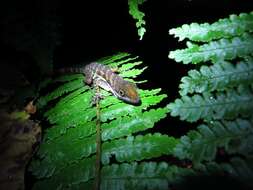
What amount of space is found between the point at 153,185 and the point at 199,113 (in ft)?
1.76

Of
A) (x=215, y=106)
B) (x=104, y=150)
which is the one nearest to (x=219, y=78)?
Answer: (x=215, y=106)

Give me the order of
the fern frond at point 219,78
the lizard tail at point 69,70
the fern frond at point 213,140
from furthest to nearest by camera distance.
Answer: the lizard tail at point 69,70 < the fern frond at point 219,78 < the fern frond at point 213,140

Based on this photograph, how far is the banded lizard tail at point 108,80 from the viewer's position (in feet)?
12.5

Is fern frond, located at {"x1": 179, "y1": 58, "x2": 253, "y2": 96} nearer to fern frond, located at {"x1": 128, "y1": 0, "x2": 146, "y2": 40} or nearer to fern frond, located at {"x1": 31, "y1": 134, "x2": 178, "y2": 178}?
fern frond, located at {"x1": 31, "y1": 134, "x2": 178, "y2": 178}

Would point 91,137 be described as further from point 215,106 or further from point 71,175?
point 215,106

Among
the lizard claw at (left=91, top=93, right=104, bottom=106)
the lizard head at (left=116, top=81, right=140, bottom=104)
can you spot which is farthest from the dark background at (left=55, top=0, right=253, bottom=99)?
the lizard claw at (left=91, top=93, right=104, bottom=106)

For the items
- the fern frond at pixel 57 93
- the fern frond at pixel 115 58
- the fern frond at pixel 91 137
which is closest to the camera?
the fern frond at pixel 91 137

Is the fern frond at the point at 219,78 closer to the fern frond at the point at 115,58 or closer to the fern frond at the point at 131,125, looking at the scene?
the fern frond at the point at 131,125

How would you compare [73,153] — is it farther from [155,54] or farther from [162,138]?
[155,54]

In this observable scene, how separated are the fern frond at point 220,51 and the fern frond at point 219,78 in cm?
9

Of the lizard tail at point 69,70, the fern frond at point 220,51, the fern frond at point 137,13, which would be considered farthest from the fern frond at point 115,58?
the fern frond at point 220,51

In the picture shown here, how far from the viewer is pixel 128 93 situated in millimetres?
3752

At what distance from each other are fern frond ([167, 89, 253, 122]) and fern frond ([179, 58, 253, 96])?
0.31 feet

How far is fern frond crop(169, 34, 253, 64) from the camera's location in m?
2.19
